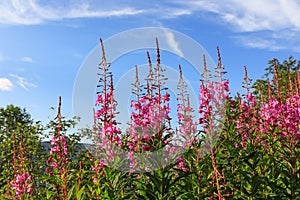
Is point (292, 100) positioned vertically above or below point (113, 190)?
above

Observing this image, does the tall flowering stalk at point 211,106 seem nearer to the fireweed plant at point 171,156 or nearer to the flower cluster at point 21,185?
the fireweed plant at point 171,156

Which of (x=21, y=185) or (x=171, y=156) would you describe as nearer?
(x=171, y=156)

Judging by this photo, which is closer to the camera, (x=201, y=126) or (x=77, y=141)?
(x=201, y=126)

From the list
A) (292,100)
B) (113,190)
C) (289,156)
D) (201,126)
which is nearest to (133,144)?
(113,190)

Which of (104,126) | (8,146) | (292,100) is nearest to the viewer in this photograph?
(104,126)

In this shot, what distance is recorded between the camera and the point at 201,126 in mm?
5922

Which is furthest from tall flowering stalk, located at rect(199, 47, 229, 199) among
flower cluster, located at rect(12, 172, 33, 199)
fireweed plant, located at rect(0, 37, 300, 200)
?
flower cluster, located at rect(12, 172, 33, 199)

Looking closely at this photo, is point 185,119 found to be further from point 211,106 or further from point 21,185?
point 21,185

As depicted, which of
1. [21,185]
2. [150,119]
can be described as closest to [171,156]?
[150,119]

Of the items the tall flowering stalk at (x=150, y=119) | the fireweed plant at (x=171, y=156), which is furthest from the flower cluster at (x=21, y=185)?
the tall flowering stalk at (x=150, y=119)

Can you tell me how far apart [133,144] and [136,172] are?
411mm

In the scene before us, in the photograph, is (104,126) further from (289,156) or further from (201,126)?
(289,156)

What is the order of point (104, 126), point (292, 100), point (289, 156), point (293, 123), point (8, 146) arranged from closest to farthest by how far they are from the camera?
point (104, 126) < point (289, 156) < point (293, 123) < point (292, 100) < point (8, 146)

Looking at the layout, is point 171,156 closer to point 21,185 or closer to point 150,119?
point 150,119
